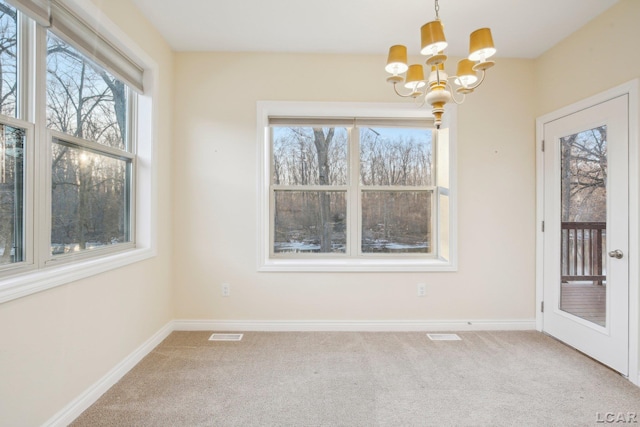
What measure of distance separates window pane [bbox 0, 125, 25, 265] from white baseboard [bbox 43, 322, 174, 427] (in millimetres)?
911

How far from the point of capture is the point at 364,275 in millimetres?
3268

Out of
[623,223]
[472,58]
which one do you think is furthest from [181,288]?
[623,223]

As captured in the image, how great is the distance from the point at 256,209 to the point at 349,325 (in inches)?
59.5

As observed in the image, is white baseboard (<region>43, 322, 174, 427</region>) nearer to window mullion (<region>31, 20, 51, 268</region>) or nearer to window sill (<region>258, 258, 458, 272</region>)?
window mullion (<region>31, 20, 51, 268</region>)

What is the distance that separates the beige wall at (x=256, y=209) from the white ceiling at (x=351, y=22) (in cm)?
21

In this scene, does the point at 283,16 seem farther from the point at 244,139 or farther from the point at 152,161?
the point at 152,161

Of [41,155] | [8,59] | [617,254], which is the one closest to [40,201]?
[41,155]

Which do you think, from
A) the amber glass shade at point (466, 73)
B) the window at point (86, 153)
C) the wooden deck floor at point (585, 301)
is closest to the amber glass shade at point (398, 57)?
the amber glass shade at point (466, 73)

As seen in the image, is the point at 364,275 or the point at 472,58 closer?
the point at 472,58

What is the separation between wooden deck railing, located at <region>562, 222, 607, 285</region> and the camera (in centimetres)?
259

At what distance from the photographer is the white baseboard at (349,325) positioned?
10.6 ft

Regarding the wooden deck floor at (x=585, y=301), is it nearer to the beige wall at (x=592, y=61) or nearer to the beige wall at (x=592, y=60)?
the beige wall at (x=592, y=61)

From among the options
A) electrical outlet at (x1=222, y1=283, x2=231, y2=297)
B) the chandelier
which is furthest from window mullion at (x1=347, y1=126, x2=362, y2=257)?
the chandelier

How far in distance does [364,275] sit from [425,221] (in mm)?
987
